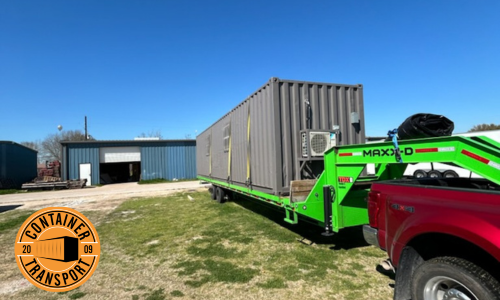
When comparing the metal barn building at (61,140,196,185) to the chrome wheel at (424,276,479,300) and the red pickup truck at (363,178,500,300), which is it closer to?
the red pickup truck at (363,178,500,300)

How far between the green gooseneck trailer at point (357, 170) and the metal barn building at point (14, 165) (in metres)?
29.2

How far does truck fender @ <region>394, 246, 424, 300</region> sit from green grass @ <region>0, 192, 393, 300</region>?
2.91ft

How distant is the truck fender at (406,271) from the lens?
8.48 ft

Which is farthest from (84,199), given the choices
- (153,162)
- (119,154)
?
(119,154)

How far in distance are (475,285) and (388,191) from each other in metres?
1.05

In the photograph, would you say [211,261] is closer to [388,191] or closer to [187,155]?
[388,191]

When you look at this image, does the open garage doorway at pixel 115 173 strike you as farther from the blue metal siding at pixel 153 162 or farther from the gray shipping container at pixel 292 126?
the gray shipping container at pixel 292 126

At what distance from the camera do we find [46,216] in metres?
3.66

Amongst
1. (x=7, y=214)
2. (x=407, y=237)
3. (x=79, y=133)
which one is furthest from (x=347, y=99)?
(x=79, y=133)

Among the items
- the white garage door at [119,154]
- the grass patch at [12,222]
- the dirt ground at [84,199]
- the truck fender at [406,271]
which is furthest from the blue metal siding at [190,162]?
the truck fender at [406,271]

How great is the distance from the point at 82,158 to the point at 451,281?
2953 cm

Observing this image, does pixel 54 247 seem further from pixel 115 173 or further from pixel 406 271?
pixel 115 173

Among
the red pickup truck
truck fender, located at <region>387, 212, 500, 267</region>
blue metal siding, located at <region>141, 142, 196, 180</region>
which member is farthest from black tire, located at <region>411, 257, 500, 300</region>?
blue metal siding, located at <region>141, 142, 196, 180</region>

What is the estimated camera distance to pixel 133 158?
2825 cm
